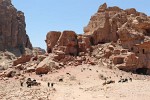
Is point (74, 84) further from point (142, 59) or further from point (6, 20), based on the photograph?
point (6, 20)

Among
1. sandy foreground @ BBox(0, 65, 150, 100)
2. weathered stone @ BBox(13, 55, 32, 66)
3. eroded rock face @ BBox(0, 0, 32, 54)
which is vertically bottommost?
sandy foreground @ BBox(0, 65, 150, 100)

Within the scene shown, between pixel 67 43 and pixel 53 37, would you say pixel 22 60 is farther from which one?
pixel 67 43

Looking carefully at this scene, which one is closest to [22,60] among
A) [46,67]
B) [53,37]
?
[53,37]

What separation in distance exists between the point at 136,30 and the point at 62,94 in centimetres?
2410

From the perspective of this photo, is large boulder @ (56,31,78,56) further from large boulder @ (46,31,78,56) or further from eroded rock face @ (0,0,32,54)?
eroded rock face @ (0,0,32,54)

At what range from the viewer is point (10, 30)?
97500mm

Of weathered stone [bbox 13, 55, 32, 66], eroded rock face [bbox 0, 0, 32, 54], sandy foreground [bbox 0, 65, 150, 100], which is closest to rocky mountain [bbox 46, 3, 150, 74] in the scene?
sandy foreground [bbox 0, 65, 150, 100]

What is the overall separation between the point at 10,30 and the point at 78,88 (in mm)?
68252

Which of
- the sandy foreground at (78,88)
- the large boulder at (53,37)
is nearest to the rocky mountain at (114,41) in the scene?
the large boulder at (53,37)

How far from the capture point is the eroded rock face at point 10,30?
95.7 meters

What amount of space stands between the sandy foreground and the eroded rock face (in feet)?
183

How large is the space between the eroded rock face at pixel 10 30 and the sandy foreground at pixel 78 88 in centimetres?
5587

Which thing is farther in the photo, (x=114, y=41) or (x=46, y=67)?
(x=114, y=41)

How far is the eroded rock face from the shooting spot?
95688 millimetres
